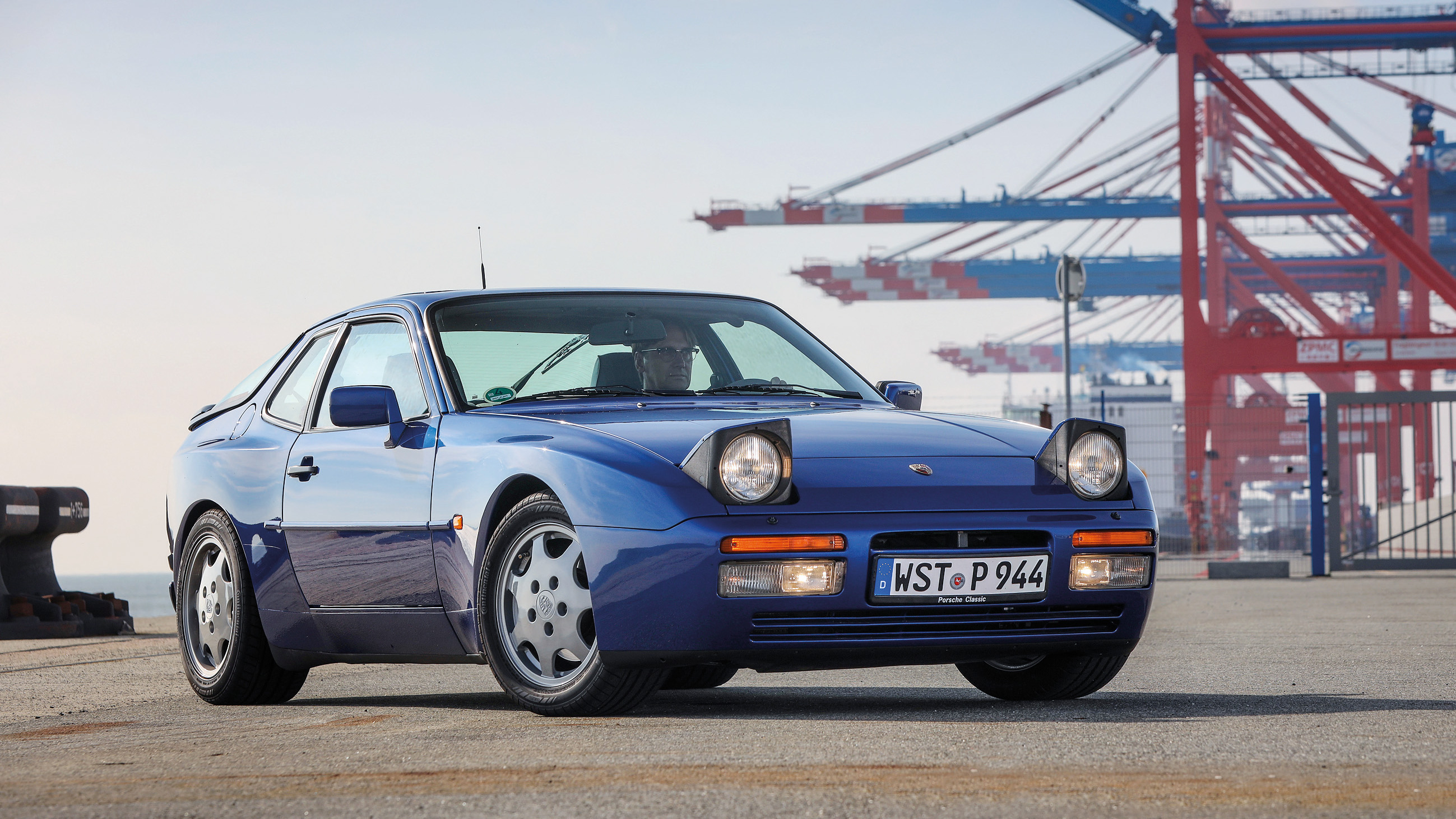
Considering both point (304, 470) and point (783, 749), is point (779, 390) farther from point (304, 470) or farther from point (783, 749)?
point (783, 749)

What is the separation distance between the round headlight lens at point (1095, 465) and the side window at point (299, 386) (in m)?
2.54

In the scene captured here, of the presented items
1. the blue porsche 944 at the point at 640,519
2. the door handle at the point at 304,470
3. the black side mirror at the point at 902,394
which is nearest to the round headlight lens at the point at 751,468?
the blue porsche 944 at the point at 640,519

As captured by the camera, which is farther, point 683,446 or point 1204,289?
point 1204,289

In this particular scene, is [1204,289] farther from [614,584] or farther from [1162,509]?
[614,584]

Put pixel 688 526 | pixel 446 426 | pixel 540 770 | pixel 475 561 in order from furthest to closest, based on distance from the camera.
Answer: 1. pixel 446 426
2. pixel 475 561
3. pixel 688 526
4. pixel 540 770

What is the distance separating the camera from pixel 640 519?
4074mm

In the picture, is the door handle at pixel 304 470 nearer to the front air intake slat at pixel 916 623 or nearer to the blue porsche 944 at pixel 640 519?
the blue porsche 944 at pixel 640 519

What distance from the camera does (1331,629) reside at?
8633mm

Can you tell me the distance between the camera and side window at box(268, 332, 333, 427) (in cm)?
565

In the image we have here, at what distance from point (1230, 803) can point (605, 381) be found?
2.63 metres

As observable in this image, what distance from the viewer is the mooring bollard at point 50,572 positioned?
10.7 m

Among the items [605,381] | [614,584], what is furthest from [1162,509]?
[614,584]

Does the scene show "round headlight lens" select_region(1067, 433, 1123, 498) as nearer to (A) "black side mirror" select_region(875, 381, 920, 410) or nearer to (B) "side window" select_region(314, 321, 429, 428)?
(A) "black side mirror" select_region(875, 381, 920, 410)

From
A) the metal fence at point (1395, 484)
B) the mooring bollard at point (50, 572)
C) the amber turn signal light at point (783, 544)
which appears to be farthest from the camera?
the metal fence at point (1395, 484)
